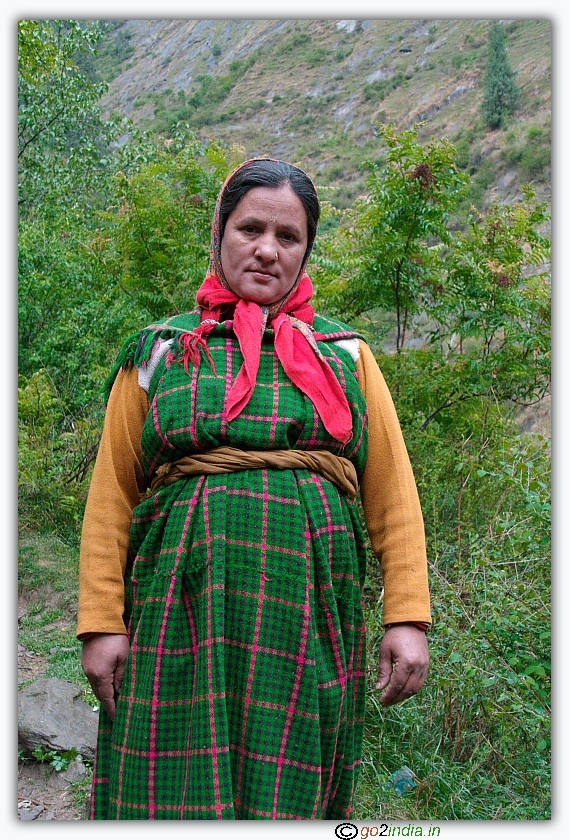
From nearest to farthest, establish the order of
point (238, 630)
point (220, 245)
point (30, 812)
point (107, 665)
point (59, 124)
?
point (238, 630) → point (107, 665) → point (220, 245) → point (30, 812) → point (59, 124)

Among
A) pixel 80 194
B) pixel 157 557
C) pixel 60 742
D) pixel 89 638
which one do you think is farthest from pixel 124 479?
pixel 80 194

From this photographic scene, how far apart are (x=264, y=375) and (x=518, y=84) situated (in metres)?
17.7

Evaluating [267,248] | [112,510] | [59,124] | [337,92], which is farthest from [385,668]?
[337,92]

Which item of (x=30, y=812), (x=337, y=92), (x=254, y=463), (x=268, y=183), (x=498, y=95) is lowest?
(x=30, y=812)

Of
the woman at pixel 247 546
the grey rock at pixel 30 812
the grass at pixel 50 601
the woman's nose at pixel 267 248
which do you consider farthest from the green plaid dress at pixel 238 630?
the grass at pixel 50 601

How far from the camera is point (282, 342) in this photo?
75.2 inches

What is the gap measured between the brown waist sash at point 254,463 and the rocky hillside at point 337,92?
18.2 feet

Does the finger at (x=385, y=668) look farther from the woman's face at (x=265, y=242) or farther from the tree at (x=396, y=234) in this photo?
the tree at (x=396, y=234)

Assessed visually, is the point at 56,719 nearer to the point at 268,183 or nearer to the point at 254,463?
the point at 254,463

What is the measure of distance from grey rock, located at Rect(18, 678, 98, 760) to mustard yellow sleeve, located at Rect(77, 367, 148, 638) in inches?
63.0

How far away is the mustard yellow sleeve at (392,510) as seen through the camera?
1.83 m

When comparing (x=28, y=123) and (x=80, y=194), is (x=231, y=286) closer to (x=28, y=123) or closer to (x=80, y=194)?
(x=28, y=123)

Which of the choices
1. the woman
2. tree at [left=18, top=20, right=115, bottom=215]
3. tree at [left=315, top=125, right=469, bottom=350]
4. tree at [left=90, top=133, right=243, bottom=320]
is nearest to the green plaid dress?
the woman

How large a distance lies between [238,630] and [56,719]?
6.25ft
